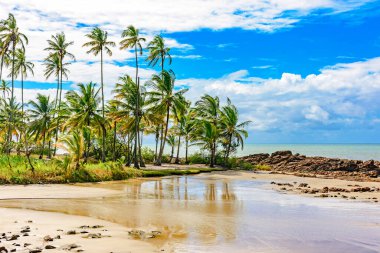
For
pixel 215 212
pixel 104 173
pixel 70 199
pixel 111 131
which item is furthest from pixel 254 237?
pixel 111 131

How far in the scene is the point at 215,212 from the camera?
1418cm

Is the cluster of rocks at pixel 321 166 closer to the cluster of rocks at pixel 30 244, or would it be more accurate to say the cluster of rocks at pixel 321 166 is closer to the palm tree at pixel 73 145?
the palm tree at pixel 73 145

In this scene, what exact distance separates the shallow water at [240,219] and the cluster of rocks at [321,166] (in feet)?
65.8

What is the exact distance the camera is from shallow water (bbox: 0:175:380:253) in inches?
363

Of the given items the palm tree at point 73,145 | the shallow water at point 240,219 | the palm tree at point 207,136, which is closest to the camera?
the shallow water at point 240,219

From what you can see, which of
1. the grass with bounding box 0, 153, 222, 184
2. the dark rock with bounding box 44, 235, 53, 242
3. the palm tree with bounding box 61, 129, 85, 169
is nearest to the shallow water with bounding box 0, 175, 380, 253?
the dark rock with bounding box 44, 235, 53, 242

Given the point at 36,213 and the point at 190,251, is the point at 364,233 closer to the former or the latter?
the point at 190,251

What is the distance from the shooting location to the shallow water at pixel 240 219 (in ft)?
30.2

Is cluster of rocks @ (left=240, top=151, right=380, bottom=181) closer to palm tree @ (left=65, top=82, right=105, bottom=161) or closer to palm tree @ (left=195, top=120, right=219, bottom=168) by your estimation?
palm tree @ (left=195, top=120, right=219, bottom=168)

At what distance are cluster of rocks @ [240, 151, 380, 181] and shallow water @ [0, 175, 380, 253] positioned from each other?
790 inches

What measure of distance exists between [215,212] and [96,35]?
3201 cm

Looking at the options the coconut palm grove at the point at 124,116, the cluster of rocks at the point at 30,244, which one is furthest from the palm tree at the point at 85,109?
the cluster of rocks at the point at 30,244

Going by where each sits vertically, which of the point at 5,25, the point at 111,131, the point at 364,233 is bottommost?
the point at 364,233

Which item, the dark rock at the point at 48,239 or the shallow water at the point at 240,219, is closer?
the dark rock at the point at 48,239
